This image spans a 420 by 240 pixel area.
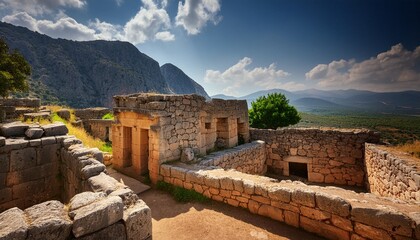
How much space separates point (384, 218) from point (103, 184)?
4.50 meters

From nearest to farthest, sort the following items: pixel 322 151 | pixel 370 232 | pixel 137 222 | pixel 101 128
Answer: pixel 137 222, pixel 370 232, pixel 322 151, pixel 101 128

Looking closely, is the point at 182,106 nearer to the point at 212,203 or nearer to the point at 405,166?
the point at 212,203

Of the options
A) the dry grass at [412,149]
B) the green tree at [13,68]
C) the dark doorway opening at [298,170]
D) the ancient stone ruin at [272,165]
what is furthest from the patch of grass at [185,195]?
the green tree at [13,68]

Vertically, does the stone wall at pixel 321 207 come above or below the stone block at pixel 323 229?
above

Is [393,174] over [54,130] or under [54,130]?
under

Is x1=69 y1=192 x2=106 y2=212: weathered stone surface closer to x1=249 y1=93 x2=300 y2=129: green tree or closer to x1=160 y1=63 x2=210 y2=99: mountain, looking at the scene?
x1=249 y1=93 x2=300 y2=129: green tree

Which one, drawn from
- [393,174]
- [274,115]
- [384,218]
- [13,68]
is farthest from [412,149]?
[13,68]

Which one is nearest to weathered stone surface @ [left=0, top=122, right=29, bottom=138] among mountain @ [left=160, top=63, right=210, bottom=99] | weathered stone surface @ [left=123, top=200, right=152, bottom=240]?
weathered stone surface @ [left=123, top=200, right=152, bottom=240]

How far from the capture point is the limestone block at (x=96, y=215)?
2.06 meters

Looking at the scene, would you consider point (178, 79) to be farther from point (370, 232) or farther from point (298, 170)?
point (370, 232)

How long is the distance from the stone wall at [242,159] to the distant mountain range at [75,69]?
5091 centimetres

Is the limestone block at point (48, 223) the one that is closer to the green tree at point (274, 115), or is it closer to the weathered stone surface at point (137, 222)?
the weathered stone surface at point (137, 222)

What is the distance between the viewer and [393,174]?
639 cm

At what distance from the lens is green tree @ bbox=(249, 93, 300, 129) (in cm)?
1981
